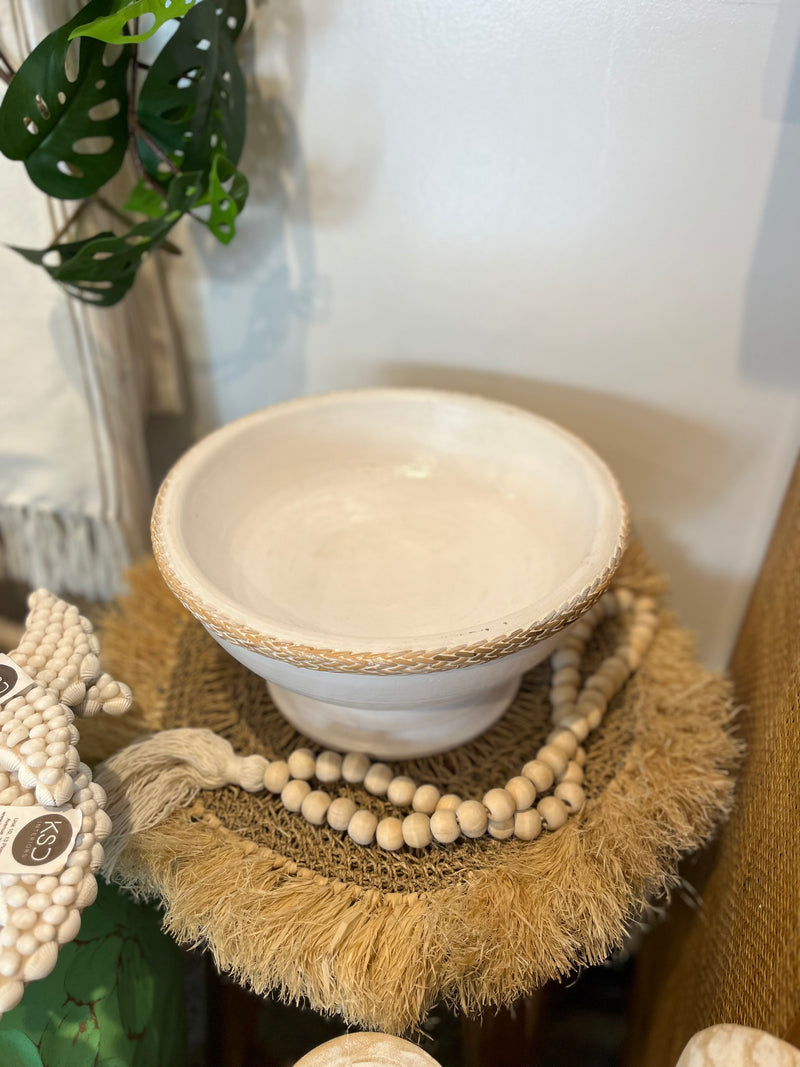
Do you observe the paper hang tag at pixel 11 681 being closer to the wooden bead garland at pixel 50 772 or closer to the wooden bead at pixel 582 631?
the wooden bead garland at pixel 50 772

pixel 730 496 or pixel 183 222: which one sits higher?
pixel 183 222

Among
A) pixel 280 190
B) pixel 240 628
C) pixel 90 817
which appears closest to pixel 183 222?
pixel 280 190

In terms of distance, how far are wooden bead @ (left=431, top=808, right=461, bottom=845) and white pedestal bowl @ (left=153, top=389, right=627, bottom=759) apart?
0.08 meters

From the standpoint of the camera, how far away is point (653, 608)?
866 millimetres

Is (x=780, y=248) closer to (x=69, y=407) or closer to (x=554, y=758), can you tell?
(x=554, y=758)

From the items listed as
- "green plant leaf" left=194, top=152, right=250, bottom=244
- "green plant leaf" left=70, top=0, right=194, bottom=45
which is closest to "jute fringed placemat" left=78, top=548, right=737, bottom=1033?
"green plant leaf" left=194, top=152, right=250, bottom=244

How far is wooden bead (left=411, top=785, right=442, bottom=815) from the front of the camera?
67 centimetres

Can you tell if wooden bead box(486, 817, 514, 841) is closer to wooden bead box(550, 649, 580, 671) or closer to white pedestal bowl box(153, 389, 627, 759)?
white pedestal bowl box(153, 389, 627, 759)

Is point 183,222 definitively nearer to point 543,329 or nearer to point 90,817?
point 543,329

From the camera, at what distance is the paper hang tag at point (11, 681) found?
54cm

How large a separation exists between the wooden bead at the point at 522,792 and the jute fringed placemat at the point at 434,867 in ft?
0.10

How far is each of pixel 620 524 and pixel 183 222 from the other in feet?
1.99

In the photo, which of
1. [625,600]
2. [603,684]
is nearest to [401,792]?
[603,684]

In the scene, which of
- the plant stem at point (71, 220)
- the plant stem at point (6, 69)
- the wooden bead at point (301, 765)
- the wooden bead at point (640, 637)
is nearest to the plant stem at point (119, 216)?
the plant stem at point (71, 220)
